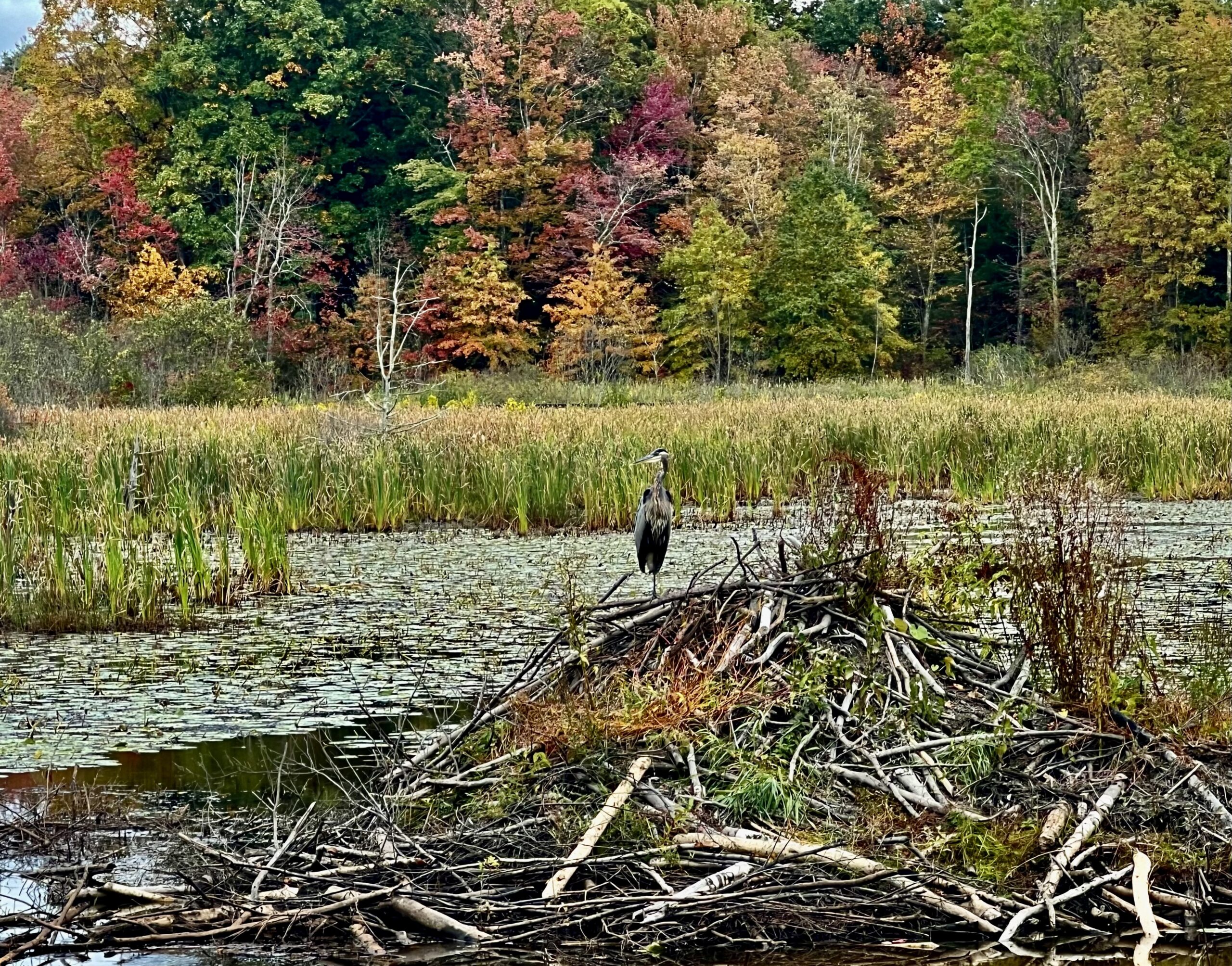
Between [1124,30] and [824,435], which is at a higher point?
[1124,30]

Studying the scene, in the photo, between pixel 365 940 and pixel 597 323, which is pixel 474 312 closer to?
pixel 597 323

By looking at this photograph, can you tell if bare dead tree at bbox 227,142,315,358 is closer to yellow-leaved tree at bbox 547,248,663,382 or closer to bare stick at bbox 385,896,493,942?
yellow-leaved tree at bbox 547,248,663,382

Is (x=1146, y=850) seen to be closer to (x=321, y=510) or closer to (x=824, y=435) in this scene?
(x=321, y=510)

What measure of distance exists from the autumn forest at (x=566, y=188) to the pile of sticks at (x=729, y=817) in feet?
94.0

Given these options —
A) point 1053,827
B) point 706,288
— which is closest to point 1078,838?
point 1053,827

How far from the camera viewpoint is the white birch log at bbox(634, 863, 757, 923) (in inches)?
149

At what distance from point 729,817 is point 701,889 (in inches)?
17.5

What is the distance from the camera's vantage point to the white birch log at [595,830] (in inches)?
154

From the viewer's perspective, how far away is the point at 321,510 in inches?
511

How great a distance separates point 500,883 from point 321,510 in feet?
30.0

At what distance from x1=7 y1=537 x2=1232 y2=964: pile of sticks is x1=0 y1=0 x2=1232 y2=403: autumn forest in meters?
28.7

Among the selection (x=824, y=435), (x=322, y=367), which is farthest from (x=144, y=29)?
(x=824, y=435)

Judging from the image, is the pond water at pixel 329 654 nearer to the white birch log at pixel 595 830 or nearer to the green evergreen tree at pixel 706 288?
the white birch log at pixel 595 830

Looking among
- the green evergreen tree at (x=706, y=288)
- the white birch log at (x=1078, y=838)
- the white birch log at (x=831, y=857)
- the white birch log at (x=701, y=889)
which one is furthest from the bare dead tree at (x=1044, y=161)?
the white birch log at (x=701, y=889)
